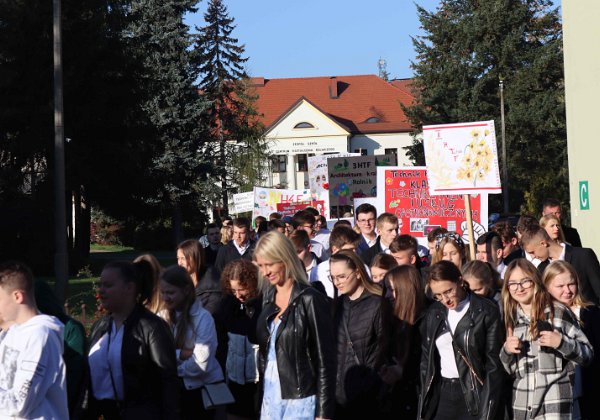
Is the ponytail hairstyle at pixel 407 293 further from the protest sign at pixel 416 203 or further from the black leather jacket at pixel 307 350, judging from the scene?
the protest sign at pixel 416 203

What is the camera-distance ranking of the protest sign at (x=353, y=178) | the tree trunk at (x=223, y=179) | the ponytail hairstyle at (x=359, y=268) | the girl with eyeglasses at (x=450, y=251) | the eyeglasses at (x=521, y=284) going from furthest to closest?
the tree trunk at (x=223, y=179), the protest sign at (x=353, y=178), the girl with eyeglasses at (x=450, y=251), the ponytail hairstyle at (x=359, y=268), the eyeglasses at (x=521, y=284)

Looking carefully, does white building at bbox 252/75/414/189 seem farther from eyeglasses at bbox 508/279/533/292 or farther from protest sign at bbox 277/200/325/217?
eyeglasses at bbox 508/279/533/292

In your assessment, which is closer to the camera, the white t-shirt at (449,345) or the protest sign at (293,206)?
the white t-shirt at (449,345)

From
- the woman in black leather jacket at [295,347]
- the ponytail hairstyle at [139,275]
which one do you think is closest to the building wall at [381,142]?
the ponytail hairstyle at [139,275]

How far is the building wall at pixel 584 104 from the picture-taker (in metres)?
16.9

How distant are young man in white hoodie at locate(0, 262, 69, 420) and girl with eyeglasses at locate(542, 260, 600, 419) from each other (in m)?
3.22

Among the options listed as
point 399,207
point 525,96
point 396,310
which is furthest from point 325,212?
point 525,96

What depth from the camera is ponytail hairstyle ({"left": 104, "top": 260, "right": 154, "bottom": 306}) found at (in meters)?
6.05

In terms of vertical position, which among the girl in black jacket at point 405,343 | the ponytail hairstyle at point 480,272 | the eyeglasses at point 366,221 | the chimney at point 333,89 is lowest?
the girl in black jacket at point 405,343

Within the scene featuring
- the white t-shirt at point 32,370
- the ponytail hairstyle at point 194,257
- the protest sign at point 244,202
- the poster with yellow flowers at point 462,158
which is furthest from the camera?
the protest sign at point 244,202

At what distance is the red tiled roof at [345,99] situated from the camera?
335 ft

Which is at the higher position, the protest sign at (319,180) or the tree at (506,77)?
the tree at (506,77)

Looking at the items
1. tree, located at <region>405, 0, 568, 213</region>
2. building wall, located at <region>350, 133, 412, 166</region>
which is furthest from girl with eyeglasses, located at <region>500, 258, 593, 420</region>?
building wall, located at <region>350, 133, 412, 166</region>

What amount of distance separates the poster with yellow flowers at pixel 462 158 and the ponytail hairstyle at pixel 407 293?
564cm
